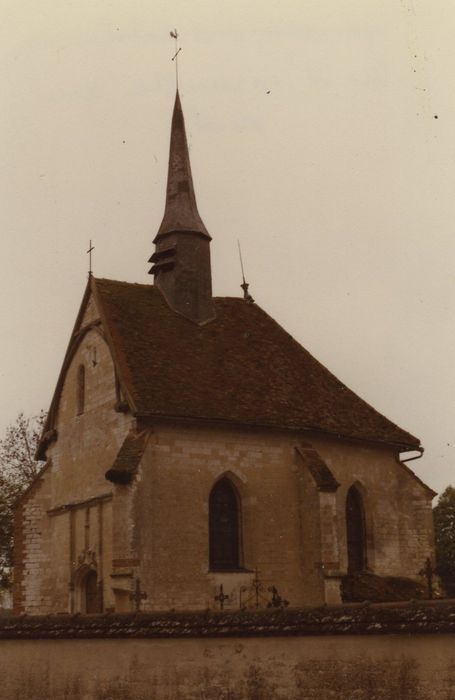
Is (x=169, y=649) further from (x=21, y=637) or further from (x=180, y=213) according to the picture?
(x=180, y=213)

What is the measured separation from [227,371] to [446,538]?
31999mm

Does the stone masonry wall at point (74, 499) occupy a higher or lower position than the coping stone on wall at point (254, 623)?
higher

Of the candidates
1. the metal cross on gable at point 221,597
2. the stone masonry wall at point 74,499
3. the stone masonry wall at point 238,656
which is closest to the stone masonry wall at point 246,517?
the metal cross on gable at point 221,597

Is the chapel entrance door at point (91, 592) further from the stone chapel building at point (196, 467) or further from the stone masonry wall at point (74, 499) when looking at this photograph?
the stone masonry wall at point (74, 499)

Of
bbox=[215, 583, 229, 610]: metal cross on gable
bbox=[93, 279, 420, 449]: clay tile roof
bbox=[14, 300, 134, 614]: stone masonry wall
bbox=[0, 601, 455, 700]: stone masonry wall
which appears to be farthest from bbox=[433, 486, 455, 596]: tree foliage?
bbox=[0, 601, 455, 700]: stone masonry wall

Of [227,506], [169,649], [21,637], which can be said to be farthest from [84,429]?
[169,649]

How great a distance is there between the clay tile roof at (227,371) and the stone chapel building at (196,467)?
0.05 m

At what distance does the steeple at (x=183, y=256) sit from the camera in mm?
28109

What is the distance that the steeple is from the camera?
92.2 feet

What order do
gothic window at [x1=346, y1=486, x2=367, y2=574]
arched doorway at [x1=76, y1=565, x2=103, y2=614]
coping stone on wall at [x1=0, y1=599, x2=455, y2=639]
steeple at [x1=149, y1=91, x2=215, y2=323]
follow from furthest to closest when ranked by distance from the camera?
steeple at [x1=149, y1=91, x2=215, y2=323] → gothic window at [x1=346, y1=486, x2=367, y2=574] → arched doorway at [x1=76, y1=565, x2=103, y2=614] → coping stone on wall at [x1=0, y1=599, x2=455, y2=639]

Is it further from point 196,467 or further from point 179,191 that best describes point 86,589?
point 179,191

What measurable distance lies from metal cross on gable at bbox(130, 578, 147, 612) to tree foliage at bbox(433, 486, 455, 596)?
112 ft

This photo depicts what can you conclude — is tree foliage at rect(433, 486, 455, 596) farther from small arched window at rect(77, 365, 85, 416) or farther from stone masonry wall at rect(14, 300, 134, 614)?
small arched window at rect(77, 365, 85, 416)

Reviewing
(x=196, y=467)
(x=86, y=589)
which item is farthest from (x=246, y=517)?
(x=86, y=589)
